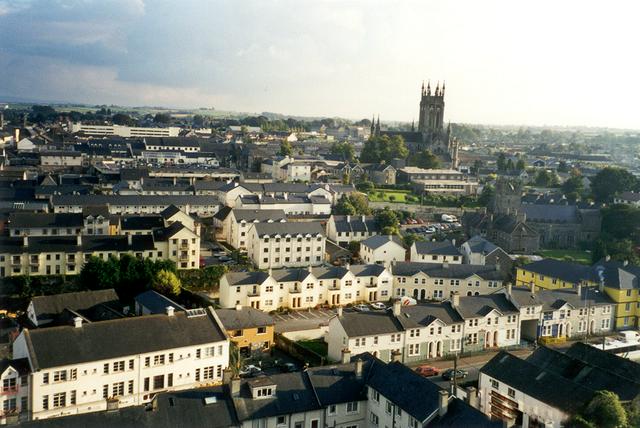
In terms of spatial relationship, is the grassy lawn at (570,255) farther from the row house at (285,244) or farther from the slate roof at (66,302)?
the slate roof at (66,302)

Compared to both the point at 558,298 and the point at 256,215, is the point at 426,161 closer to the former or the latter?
the point at 256,215

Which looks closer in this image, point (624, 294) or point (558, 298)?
point (558, 298)

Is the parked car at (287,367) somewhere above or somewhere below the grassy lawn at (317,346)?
above

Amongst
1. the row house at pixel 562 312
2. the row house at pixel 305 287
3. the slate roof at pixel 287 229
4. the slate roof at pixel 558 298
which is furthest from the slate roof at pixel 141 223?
the slate roof at pixel 558 298

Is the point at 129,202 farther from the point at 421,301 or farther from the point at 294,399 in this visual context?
the point at 294,399

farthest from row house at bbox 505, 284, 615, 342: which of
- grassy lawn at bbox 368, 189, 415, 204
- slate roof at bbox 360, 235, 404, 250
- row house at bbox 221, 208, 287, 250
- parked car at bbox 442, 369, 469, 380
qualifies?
grassy lawn at bbox 368, 189, 415, 204

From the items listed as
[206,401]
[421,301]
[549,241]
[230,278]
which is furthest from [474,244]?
[206,401]

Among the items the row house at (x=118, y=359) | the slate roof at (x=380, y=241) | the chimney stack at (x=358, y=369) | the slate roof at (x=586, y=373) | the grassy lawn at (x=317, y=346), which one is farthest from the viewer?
the slate roof at (x=380, y=241)

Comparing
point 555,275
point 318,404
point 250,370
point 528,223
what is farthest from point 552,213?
point 318,404
